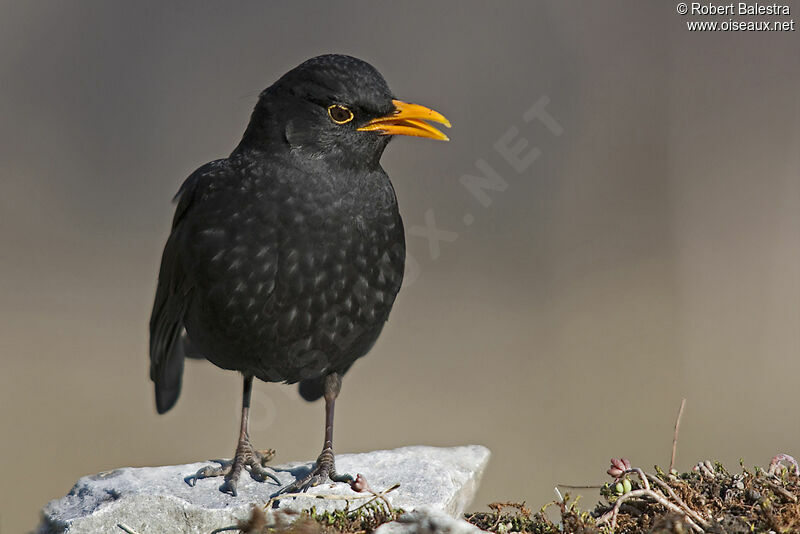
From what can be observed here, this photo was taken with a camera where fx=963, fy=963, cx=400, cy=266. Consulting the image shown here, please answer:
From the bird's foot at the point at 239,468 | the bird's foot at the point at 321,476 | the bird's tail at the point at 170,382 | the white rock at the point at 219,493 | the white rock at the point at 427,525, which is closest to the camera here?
the white rock at the point at 427,525

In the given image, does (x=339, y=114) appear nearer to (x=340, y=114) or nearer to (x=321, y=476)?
(x=340, y=114)

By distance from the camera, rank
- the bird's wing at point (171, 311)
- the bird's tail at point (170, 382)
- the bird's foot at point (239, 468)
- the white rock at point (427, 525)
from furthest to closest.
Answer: the bird's tail at point (170, 382) → the bird's wing at point (171, 311) → the bird's foot at point (239, 468) → the white rock at point (427, 525)

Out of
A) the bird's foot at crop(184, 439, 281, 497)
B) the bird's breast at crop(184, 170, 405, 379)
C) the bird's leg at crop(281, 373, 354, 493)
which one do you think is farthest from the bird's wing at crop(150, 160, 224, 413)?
the bird's leg at crop(281, 373, 354, 493)

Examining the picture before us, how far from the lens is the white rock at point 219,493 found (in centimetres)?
375

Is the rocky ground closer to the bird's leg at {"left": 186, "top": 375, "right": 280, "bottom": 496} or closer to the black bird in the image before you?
the bird's leg at {"left": 186, "top": 375, "right": 280, "bottom": 496}

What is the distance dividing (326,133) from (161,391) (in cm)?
198

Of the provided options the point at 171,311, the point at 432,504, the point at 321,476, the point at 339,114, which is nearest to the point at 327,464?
the point at 321,476

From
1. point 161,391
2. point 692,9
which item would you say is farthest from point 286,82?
point 692,9

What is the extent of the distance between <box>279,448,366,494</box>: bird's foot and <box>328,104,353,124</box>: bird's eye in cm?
158

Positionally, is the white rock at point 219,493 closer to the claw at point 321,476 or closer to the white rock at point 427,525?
the claw at point 321,476

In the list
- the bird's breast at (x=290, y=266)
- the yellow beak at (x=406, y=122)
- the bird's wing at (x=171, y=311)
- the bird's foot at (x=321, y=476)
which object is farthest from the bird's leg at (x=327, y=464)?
the yellow beak at (x=406, y=122)

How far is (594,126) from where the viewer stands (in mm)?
9523

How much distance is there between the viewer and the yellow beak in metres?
4.42

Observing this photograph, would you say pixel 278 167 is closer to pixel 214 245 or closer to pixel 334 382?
pixel 214 245
